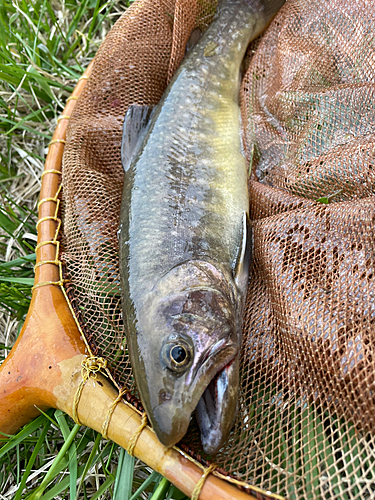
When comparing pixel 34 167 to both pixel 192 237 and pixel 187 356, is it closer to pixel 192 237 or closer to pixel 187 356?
pixel 192 237

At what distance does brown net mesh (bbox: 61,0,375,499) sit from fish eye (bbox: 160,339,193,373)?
386 mm

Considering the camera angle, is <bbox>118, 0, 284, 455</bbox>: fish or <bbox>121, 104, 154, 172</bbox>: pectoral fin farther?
<bbox>121, 104, 154, 172</bbox>: pectoral fin

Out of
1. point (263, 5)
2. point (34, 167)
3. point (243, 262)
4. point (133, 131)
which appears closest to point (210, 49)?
point (263, 5)

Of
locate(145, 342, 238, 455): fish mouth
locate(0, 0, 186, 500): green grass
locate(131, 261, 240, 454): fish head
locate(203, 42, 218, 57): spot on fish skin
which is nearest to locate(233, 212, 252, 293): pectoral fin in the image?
locate(131, 261, 240, 454): fish head

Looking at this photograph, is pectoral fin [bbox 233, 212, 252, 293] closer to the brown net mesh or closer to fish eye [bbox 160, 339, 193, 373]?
the brown net mesh

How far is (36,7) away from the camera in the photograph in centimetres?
444

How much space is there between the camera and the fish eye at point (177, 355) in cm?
207

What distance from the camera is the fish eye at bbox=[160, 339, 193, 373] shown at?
2.07 meters

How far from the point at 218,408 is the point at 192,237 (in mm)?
1001

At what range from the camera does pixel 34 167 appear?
4.13 m

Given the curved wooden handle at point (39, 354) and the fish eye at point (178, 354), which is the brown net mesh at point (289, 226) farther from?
the fish eye at point (178, 354)

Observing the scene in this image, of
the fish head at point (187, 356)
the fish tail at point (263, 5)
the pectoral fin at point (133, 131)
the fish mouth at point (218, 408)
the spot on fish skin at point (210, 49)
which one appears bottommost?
the fish mouth at point (218, 408)

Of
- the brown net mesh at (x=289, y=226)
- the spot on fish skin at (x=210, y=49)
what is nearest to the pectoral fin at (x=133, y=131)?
the brown net mesh at (x=289, y=226)

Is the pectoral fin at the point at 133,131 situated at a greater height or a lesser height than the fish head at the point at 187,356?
greater
